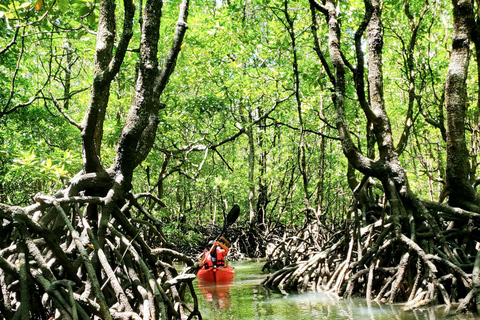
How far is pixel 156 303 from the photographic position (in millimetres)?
3475

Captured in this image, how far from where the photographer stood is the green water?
4484 mm

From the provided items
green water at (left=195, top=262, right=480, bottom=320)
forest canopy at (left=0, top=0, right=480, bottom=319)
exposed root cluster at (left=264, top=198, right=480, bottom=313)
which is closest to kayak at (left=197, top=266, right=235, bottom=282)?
green water at (left=195, top=262, right=480, bottom=320)

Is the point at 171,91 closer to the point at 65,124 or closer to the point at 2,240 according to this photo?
the point at 65,124

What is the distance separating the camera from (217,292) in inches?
323

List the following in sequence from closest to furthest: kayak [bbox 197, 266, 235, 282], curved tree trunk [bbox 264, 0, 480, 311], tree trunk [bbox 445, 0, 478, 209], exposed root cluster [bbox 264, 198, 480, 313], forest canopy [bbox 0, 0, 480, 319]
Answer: forest canopy [bbox 0, 0, 480, 319]
exposed root cluster [bbox 264, 198, 480, 313]
curved tree trunk [bbox 264, 0, 480, 311]
tree trunk [bbox 445, 0, 478, 209]
kayak [bbox 197, 266, 235, 282]

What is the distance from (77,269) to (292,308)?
3203 millimetres

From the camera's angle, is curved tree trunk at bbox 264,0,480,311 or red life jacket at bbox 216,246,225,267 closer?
curved tree trunk at bbox 264,0,480,311

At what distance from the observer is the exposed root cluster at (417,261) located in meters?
4.63

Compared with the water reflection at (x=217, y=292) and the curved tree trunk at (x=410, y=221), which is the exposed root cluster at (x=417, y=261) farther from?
the water reflection at (x=217, y=292)

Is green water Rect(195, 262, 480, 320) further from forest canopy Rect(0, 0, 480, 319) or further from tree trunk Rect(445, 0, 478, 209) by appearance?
tree trunk Rect(445, 0, 478, 209)

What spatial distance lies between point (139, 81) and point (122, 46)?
364 millimetres

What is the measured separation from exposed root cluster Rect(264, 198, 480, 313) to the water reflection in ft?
5.33

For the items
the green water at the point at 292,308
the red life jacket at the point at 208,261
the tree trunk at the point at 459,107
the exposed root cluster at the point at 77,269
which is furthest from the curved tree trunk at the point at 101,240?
the red life jacket at the point at 208,261

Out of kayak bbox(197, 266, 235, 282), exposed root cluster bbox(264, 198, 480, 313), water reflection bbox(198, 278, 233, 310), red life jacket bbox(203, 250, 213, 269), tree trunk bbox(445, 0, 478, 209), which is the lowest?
water reflection bbox(198, 278, 233, 310)
